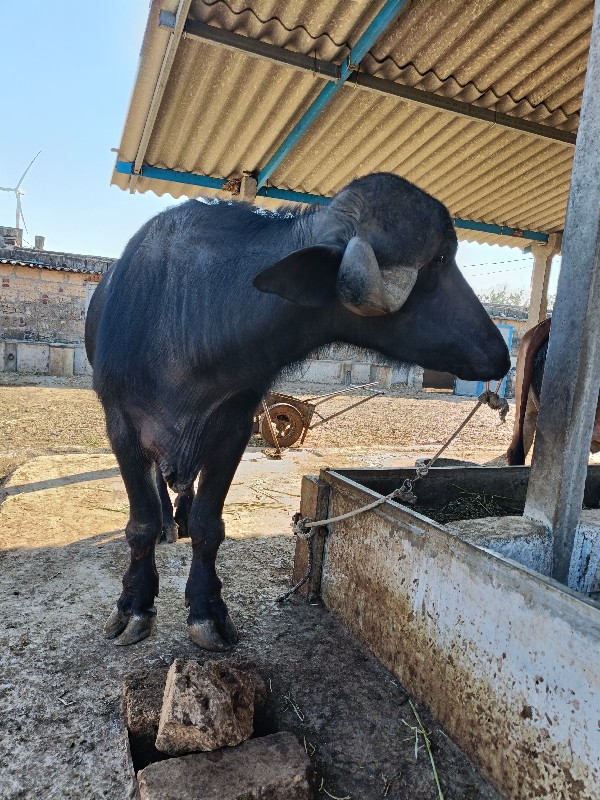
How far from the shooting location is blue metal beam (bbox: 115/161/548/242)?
4586 mm

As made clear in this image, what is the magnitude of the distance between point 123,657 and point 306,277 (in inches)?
61.6

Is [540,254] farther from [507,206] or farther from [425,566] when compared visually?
[425,566]

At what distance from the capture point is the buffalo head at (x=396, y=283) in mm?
1655

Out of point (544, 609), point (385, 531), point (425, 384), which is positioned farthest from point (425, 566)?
point (425, 384)

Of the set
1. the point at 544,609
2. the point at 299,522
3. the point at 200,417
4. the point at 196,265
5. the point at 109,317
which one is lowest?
the point at 299,522

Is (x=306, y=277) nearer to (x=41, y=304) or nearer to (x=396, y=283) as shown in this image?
(x=396, y=283)

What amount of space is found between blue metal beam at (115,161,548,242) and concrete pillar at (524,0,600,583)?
2401 millimetres

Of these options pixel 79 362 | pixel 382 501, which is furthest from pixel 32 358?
pixel 382 501

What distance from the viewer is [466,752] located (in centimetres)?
161

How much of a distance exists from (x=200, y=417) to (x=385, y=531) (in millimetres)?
848

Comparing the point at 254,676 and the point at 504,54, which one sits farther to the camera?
the point at 504,54

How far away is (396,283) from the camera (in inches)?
67.4

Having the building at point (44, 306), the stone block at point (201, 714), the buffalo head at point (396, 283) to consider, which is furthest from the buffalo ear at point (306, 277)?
the building at point (44, 306)

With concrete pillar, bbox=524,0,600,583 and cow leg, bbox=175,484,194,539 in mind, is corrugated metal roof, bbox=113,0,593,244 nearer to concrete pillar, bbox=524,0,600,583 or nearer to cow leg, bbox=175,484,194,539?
concrete pillar, bbox=524,0,600,583
